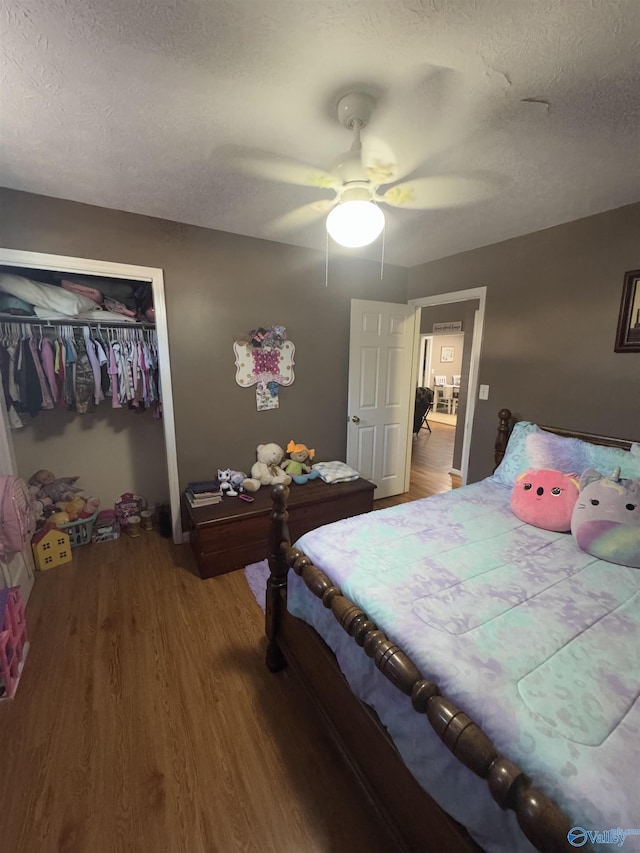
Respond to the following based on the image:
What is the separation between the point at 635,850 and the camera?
59 cm

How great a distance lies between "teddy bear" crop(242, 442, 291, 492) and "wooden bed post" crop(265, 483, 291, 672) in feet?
3.84

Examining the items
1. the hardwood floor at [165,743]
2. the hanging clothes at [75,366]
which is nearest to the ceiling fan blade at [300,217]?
the hanging clothes at [75,366]

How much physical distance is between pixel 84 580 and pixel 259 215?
2689mm

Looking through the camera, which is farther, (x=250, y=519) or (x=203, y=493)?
(x=203, y=493)

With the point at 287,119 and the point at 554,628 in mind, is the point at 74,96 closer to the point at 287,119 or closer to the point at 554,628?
the point at 287,119

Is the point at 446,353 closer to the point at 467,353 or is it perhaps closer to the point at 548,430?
the point at 467,353

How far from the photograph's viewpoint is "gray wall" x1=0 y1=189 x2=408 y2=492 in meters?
2.12

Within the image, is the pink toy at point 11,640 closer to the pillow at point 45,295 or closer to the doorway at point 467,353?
the pillow at point 45,295

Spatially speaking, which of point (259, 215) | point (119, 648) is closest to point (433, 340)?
point (259, 215)

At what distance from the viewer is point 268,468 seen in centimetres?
288

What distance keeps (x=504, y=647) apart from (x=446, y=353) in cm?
930

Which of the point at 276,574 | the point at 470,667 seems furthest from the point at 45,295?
the point at 470,667

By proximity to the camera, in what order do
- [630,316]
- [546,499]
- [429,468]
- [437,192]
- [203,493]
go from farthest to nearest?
[429,468], [203,493], [630,316], [437,192], [546,499]

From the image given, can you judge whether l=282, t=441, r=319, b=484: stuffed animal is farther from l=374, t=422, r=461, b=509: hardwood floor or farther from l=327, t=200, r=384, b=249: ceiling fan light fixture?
l=327, t=200, r=384, b=249: ceiling fan light fixture
